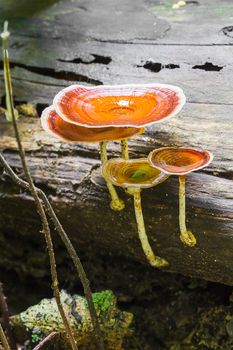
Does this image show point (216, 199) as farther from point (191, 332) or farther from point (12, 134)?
point (12, 134)

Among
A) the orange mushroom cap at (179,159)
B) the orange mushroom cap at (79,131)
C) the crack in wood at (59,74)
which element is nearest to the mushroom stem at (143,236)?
the orange mushroom cap at (179,159)

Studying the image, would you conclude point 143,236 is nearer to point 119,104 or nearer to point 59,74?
point 119,104

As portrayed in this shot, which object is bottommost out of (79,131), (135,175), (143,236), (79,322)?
(79,322)

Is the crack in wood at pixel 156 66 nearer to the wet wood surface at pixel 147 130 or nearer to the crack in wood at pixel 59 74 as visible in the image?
the wet wood surface at pixel 147 130

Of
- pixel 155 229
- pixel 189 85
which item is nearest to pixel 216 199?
pixel 155 229

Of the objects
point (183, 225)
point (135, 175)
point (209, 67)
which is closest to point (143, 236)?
point (183, 225)

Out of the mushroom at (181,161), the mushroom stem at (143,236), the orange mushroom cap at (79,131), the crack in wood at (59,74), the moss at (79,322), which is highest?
the crack in wood at (59,74)

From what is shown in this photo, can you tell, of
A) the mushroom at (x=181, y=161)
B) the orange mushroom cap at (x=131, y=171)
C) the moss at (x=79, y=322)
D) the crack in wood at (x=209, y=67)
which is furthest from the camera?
the crack in wood at (x=209, y=67)
